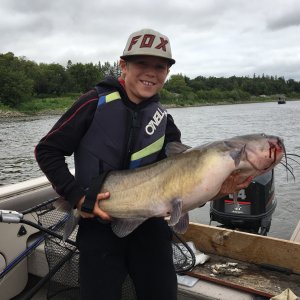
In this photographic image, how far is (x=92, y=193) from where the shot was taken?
2.62 metres

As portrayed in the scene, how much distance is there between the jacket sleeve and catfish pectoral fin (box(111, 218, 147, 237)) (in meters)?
0.31

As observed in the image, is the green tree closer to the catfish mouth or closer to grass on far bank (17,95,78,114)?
grass on far bank (17,95,78,114)

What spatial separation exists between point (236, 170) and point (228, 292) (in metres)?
1.51

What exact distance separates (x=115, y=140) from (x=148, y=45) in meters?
0.67

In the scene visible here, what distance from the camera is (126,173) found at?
8.69 ft

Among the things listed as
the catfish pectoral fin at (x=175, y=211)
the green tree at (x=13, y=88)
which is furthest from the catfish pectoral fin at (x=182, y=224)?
the green tree at (x=13, y=88)

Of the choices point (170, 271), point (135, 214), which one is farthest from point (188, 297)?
point (135, 214)

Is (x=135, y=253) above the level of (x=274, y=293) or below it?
above

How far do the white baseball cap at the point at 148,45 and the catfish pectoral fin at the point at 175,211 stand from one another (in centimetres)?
96

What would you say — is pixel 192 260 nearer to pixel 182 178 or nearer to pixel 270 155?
pixel 182 178

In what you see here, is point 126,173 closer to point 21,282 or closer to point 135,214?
point 135,214

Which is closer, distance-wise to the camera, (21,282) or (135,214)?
(135,214)

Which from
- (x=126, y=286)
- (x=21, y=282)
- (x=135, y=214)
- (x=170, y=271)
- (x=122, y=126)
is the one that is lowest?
(x=21, y=282)

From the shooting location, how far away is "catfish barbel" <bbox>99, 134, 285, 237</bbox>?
2.43m
